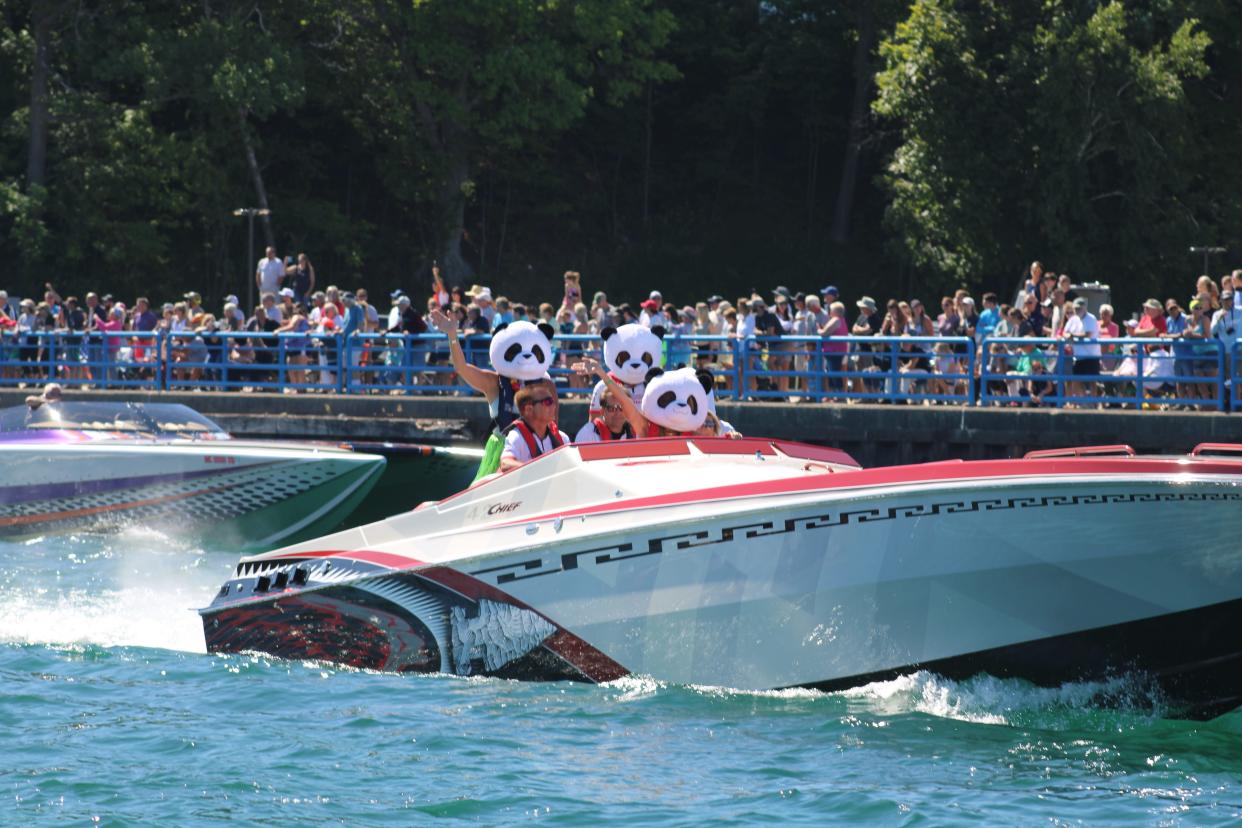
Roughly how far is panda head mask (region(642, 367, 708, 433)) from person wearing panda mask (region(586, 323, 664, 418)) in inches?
31.6

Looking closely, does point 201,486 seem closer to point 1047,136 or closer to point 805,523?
point 805,523

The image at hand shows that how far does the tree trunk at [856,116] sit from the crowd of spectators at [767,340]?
21.7 meters

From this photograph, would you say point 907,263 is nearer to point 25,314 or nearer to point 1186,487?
point 25,314

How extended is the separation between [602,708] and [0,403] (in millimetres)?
18148

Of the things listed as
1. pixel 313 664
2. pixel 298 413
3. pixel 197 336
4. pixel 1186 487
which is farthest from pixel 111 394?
pixel 1186 487

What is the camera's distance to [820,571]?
9.25 m

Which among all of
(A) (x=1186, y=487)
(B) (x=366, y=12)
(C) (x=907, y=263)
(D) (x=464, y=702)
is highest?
(B) (x=366, y=12)

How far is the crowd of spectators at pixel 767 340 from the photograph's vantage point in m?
18.6

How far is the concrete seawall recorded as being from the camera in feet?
58.0

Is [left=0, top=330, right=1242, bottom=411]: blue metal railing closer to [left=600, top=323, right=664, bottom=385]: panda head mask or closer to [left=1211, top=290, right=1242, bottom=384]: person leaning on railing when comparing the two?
[left=1211, top=290, right=1242, bottom=384]: person leaning on railing

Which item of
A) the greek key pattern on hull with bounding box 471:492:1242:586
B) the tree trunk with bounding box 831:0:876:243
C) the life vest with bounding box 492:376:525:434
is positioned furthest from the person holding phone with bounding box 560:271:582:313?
the tree trunk with bounding box 831:0:876:243

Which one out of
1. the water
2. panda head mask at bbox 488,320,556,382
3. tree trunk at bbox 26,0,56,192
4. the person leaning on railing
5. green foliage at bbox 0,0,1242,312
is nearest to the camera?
the water

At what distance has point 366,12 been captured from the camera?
43.4 m

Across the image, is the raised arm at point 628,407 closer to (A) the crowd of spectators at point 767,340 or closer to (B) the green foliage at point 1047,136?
(A) the crowd of spectators at point 767,340
